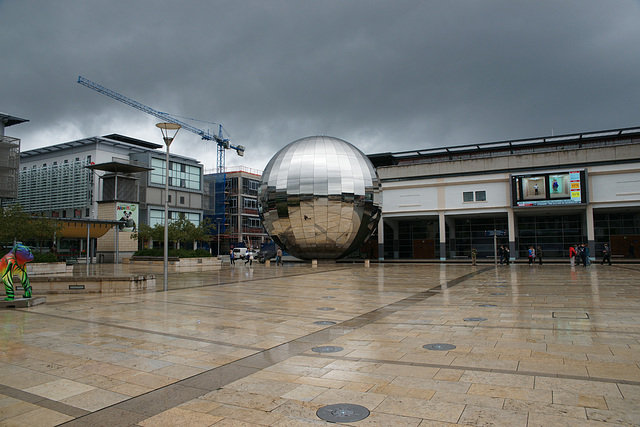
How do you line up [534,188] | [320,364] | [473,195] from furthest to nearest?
[473,195]
[534,188]
[320,364]

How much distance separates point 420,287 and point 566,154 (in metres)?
33.1

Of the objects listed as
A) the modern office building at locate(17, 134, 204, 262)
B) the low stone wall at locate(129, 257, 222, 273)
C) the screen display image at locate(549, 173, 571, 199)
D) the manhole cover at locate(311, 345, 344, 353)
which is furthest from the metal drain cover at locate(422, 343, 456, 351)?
the modern office building at locate(17, 134, 204, 262)

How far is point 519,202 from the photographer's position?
44094mm

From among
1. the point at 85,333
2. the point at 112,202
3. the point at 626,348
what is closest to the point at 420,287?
the point at 626,348

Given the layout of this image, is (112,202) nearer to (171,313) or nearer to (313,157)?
(313,157)

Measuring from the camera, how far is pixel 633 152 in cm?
4150

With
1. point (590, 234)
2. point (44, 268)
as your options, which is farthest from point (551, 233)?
point (44, 268)

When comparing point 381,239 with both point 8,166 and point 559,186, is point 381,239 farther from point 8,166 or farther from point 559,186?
point 8,166

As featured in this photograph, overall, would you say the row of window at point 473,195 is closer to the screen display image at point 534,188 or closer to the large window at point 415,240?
the screen display image at point 534,188

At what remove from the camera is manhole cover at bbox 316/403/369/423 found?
16.3 feet

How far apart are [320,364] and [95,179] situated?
6374cm

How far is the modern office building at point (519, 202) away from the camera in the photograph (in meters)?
41.9

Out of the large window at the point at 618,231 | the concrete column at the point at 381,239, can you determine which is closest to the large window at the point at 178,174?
the concrete column at the point at 381,239

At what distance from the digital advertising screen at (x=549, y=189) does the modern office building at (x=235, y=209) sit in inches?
2360
